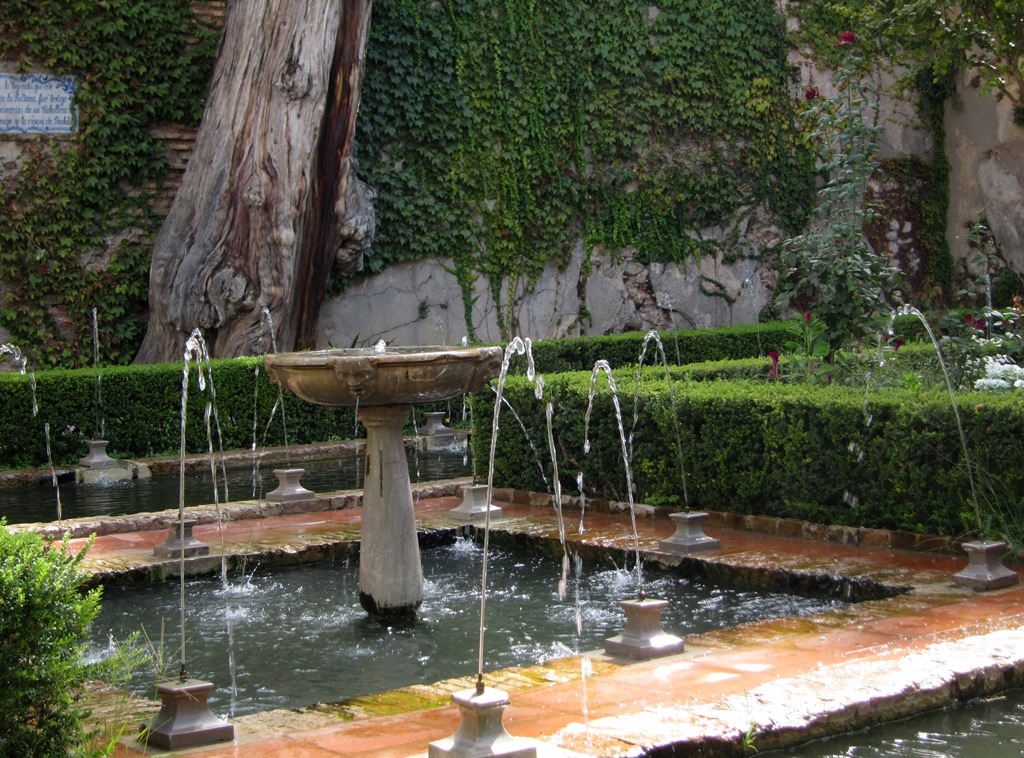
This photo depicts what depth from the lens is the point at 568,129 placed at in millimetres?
→ 14023

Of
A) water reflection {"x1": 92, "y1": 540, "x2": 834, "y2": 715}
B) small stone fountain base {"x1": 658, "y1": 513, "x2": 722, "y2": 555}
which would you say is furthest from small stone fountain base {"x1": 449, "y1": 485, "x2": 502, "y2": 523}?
small stone fountain base {"x1": 658, "y1": 513, "x2": 722, "y2": 555}

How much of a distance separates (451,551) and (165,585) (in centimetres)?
143

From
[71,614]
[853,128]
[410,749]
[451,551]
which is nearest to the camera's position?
[71,614]

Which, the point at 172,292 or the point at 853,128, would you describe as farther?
the point at 172,292

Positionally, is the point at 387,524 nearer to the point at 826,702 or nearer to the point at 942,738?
the point at 826,702

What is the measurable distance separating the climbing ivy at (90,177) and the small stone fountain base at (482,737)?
945 cm

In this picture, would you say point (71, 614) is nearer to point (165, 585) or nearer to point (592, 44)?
point (165, 585)

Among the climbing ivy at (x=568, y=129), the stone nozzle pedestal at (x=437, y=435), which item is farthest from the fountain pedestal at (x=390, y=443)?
the climbing ivy at (x=568, y=129)

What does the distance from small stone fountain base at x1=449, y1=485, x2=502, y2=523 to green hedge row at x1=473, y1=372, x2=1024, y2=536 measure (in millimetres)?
477

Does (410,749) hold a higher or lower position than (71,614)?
lower

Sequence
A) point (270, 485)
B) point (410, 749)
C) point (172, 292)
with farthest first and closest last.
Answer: point (172, 292)
point (270, 485)
point (410, 749)

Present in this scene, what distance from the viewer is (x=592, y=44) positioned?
559 inches

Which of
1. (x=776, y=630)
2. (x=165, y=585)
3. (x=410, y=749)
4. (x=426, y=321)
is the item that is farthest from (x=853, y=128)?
(x=426, y=321)

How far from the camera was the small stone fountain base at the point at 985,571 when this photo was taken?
14.0 ft
